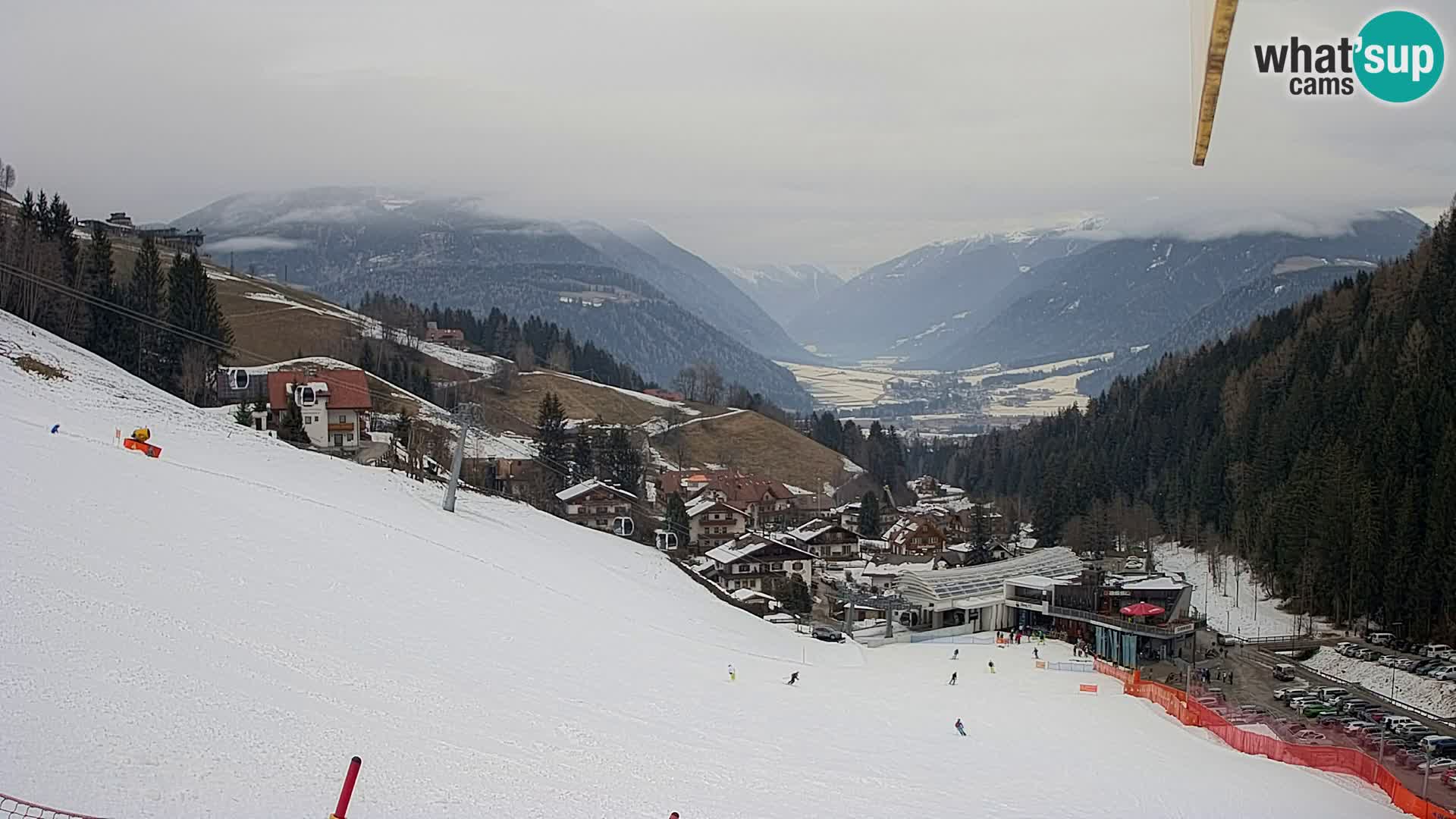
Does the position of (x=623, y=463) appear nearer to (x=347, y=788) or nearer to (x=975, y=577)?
(x=975, y=577)

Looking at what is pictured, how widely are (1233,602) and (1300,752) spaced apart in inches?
1245

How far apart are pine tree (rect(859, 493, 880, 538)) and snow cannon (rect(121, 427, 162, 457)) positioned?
6069 centimetres

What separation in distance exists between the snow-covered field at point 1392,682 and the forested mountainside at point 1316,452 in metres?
4.75

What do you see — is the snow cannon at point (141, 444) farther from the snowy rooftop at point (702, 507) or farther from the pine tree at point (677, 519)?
the snowy rooftop at point (702, 507)

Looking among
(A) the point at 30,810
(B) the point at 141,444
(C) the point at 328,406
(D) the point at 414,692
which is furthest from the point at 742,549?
(A) the point at 30,810

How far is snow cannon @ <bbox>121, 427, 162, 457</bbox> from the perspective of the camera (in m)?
26.3

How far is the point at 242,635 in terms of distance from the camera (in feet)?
50.9

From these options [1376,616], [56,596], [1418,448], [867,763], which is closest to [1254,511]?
[1418,448]

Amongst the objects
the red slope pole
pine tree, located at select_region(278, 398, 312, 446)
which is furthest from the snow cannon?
the red slope pole

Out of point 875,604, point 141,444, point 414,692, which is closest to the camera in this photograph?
point 414,692

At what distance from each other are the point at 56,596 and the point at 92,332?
45802 mm

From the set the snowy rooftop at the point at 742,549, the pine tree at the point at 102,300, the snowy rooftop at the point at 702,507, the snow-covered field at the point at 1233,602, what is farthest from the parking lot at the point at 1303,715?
the pine tree at the point at 102,300

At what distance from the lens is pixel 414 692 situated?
15.7m

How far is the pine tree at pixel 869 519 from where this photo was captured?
8238 centimetres
